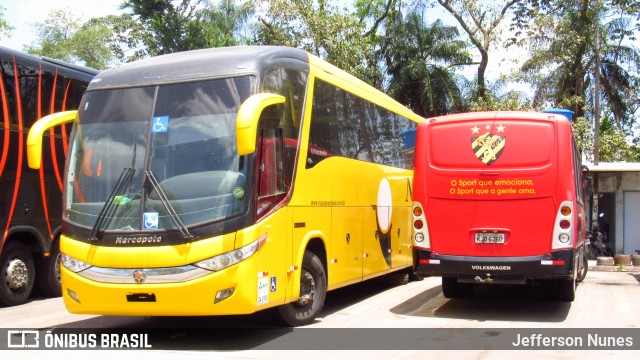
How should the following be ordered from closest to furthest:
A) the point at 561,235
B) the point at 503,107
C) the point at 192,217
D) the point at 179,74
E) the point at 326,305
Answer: the point at 192,217
the point at 179,74
the point at 561,235
the point at 326,305
the point at 503,107

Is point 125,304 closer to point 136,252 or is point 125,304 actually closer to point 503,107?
point 136,252

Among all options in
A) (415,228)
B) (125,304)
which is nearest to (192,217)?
(125,304)

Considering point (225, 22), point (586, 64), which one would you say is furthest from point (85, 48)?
point (586, 64)

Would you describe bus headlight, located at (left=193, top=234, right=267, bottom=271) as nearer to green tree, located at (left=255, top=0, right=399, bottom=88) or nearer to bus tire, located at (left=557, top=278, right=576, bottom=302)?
bus tire, located at (left=557, top=278, right=576, bottom=302)

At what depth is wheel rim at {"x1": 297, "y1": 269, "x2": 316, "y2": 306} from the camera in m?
8.39

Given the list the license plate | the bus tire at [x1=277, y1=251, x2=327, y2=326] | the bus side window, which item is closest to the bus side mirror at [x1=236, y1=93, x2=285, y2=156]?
the bus side window

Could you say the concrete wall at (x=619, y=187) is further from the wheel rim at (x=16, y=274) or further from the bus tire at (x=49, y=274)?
the wheel rim at (x=16, y=274)

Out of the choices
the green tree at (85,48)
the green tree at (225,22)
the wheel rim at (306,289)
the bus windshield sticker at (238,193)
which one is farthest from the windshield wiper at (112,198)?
the green tree at (85,48)

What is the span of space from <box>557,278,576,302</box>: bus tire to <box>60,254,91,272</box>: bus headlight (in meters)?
6.76

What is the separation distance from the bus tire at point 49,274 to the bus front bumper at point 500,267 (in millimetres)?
6514

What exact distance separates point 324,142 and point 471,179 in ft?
6.96

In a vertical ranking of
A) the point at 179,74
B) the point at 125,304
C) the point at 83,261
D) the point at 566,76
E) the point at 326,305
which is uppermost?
the point at 566,76

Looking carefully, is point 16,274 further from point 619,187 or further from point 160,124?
point 619,187

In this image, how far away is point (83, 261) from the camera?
23.5 feet
